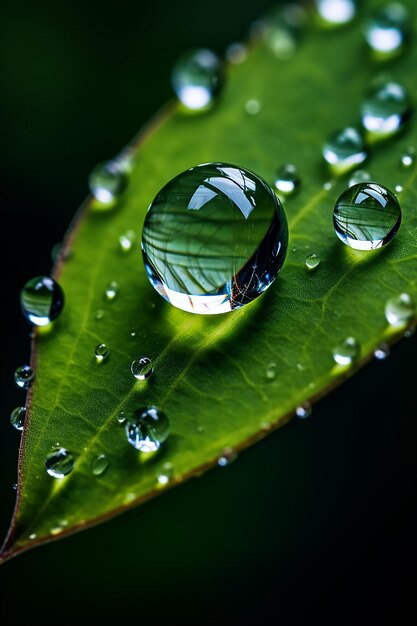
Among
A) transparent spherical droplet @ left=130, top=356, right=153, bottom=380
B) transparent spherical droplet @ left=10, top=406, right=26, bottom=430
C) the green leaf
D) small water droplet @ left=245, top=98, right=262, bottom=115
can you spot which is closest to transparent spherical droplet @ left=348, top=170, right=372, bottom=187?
the green leaf

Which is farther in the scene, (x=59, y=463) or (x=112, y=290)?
(x=112, y=290)

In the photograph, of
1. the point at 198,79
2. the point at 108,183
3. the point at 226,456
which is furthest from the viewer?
the point at 198,79

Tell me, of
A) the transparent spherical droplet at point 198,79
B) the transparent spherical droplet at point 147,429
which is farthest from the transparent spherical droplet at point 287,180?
the transparent spherical droplet at point 147,429

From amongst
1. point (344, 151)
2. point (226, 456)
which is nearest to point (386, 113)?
point (344, 151)

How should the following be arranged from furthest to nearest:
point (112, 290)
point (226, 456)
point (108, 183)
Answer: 1. point (108, 183)
2. point (112, 290)
3. point (226, 456)

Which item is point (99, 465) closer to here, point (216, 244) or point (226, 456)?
point (226, 456)

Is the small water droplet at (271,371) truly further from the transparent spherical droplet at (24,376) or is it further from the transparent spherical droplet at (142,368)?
the transparent spherical droplet at (24,376)

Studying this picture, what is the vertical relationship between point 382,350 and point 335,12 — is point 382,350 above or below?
below

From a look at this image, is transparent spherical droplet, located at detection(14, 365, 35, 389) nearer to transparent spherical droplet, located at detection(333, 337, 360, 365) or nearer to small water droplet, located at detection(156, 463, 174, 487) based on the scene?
small water droplet, located at detection(156, 463, 174, 487)
